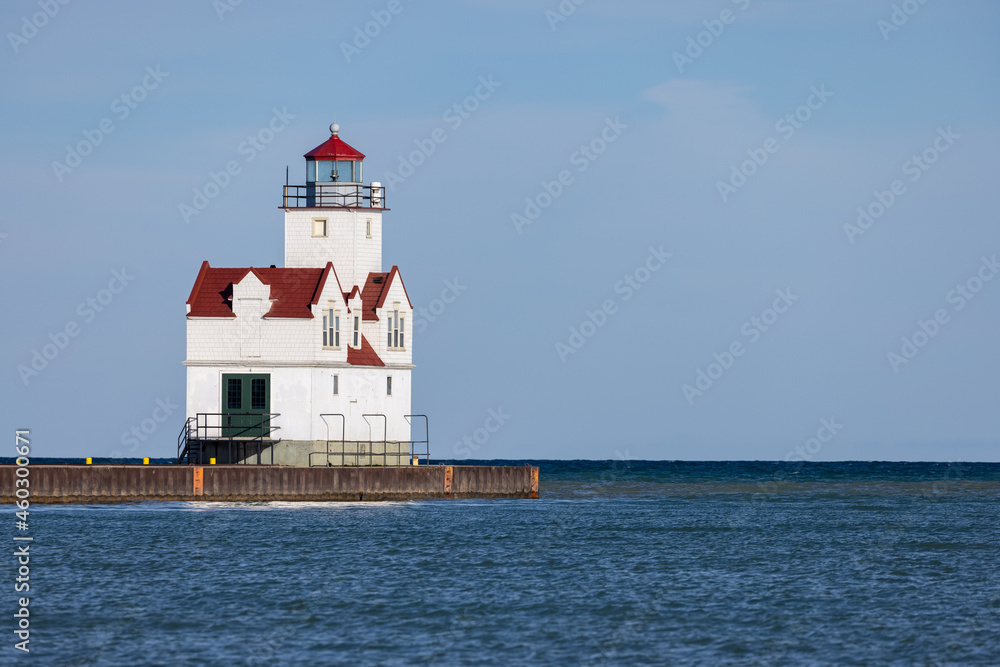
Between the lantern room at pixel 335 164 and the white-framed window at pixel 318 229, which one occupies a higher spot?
the lantern room at pixel 335 164

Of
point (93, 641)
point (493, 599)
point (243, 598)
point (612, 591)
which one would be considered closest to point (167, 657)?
point (93, 641)

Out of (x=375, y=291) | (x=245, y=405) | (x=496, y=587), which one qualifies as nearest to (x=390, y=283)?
(x=375, y=291)

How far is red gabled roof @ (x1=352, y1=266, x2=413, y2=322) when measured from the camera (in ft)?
191

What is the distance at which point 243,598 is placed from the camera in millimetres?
31469

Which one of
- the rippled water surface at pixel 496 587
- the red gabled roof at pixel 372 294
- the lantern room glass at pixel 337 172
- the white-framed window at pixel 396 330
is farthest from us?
the lantern room glass at pixel 337 172

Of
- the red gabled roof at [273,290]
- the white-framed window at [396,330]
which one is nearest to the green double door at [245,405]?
the red gabled roof at [273,290]

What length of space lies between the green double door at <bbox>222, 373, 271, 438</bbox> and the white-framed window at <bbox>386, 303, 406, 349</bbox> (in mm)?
6054

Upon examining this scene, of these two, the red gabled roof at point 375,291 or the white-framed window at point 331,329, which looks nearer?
the white-framed window at point 331,329

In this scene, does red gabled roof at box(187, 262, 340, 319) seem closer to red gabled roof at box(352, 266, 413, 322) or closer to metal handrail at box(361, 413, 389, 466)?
red gabled roof at box(352, 266, 413, 322)

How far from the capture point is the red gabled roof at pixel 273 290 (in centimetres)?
5516

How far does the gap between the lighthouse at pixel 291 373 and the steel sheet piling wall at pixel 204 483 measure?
1.82 metres

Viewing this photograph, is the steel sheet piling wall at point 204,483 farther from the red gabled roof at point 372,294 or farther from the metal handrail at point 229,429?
the red gabled roof at point 372,294

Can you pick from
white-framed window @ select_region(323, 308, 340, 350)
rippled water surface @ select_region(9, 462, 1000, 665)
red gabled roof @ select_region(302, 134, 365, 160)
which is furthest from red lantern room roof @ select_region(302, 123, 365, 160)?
rippled water surface @ select_region(9, 462, 1000, 665)

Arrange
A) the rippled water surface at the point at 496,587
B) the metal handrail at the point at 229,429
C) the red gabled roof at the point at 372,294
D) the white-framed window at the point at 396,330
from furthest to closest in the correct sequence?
the white-framed window at the point at 396,330 < the red gabled roof at the point at 372,294 < the metal handrail at the point at 229,429 < the rippled water surface at the point at 496,587
